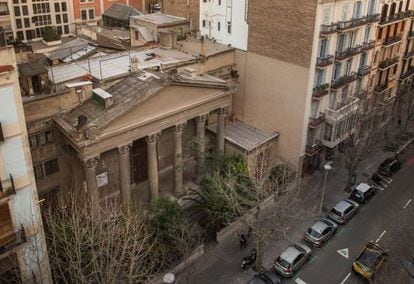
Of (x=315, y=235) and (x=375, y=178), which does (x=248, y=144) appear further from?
(x=375, y=178)

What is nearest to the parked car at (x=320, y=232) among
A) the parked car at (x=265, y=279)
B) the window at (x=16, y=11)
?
the parked car at (x=265, y=279)

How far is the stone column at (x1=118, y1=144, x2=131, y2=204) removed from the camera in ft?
124

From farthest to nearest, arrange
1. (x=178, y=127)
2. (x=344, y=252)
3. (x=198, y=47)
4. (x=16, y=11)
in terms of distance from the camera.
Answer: (x=16, y=11)
(x=198, y=47)
(x=178, y=127)
(x=344, y=252)

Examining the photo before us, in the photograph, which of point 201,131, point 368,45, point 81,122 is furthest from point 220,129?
point 368,45

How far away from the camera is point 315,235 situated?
41.8 m

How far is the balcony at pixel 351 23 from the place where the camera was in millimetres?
46500

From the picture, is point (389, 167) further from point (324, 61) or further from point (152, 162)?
point (152, 162)

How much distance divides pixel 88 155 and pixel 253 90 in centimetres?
2494

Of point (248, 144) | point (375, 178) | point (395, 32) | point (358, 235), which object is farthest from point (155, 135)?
point (395, 32)

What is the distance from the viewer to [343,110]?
5144 centimetres

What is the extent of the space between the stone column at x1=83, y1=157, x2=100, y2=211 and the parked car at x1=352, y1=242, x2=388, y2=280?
24.3 m

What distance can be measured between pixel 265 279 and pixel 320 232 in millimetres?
8909

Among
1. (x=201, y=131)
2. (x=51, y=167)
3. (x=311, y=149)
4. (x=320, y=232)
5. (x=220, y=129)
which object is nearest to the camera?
(x=51, y=167)

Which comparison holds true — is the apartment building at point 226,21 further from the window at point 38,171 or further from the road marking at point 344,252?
the window at point 38,171
